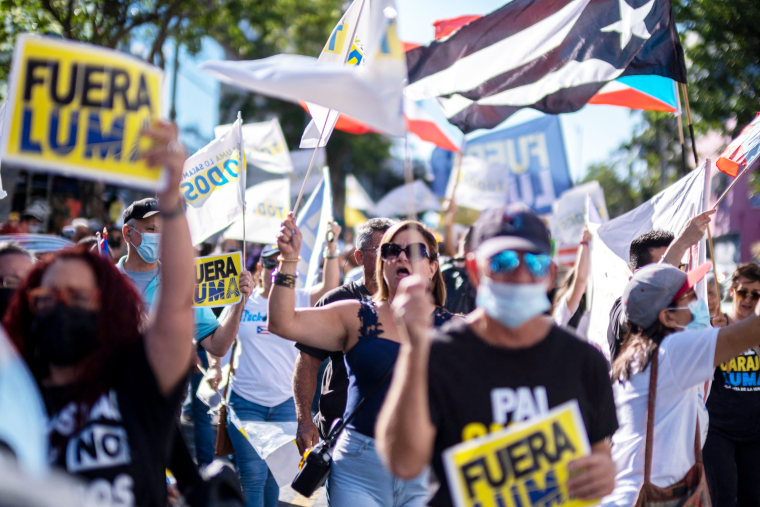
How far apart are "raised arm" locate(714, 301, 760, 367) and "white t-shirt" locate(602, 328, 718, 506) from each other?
0.03m

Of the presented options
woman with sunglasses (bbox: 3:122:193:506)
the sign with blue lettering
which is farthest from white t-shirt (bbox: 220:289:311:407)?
the sign with blue lettering

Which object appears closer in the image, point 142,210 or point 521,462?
point 521,462

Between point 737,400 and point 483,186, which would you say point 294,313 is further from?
point 483,186

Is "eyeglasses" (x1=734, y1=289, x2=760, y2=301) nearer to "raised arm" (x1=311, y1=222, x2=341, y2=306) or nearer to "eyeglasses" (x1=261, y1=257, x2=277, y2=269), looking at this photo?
"raised arm" (x1=311, y1=222, x2=341, y2=306)

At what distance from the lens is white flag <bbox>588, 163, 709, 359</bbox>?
205 inches

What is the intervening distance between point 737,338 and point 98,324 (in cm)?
235

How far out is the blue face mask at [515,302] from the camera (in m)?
2.35

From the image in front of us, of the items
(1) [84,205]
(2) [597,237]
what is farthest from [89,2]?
(2) [597,237]

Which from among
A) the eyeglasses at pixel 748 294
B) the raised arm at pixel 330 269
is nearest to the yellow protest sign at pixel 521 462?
the eyeglasses at pixel 748 294

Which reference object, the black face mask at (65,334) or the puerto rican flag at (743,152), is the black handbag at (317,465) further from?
the puerto rican flag at (743,152)

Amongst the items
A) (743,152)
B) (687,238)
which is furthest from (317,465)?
(743,152)

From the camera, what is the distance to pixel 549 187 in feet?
43.4

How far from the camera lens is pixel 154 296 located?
14.6 feet

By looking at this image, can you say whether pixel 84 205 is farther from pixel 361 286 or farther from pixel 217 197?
pixel 361 286
